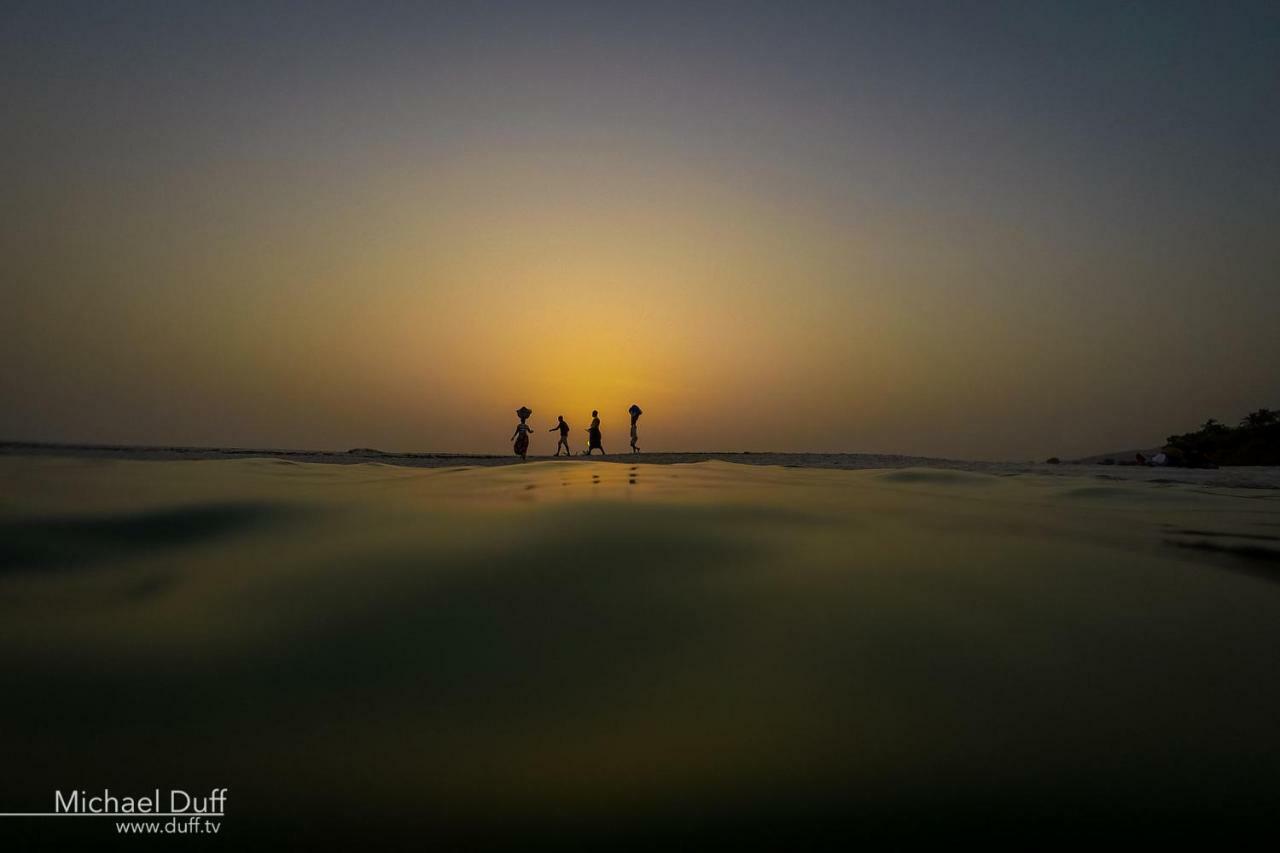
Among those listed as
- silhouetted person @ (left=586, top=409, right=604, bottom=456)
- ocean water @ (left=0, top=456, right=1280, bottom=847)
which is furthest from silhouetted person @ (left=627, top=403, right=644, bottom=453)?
ocean water @ (left=0, top=456, right=1280, bottom=847)

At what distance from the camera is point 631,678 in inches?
57.9

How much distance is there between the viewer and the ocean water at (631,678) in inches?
43.5

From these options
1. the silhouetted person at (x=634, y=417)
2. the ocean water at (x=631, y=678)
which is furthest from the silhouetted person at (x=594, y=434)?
the ocean water at (x=631, y=678)

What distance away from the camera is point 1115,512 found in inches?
152

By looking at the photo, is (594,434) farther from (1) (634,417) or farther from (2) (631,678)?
(2) (631,678)

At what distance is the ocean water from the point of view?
3.63 ft

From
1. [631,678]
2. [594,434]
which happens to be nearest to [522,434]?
[594,434]

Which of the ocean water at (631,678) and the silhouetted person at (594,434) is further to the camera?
the silhouetted person at (594,434)

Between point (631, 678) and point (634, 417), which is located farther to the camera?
point (634, 417)

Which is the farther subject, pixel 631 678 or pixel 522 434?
pixel 522 434

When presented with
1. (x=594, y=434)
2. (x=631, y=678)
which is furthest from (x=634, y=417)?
(x=631, y=678)

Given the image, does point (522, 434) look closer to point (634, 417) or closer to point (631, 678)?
point (634, 417)

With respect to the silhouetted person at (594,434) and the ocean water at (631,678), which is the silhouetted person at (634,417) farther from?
the ocean water at (631,678)

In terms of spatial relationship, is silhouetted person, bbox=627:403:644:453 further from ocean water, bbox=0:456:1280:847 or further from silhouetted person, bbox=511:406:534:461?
ocean water, bbox=0:456:1280:847
